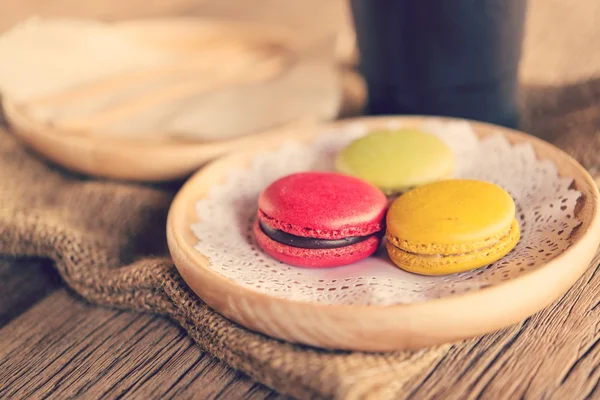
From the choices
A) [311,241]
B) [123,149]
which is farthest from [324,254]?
[123,149]

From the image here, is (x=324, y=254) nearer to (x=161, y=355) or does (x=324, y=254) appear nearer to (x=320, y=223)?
(x=320, y=223)

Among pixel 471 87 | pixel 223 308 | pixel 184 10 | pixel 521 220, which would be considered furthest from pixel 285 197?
pixel 184 10

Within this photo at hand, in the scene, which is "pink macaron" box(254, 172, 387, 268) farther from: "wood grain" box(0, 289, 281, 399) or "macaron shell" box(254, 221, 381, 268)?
"wood grain" box(0, 289, 281, 399)

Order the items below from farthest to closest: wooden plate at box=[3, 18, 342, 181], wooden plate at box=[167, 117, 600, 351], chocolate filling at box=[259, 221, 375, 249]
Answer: wooden plate at box=[3, 18, 342, 181] < chocolate filling at box=[259, 221, 375, 249] < wooden plate at box=[167, 117, 600, 351]

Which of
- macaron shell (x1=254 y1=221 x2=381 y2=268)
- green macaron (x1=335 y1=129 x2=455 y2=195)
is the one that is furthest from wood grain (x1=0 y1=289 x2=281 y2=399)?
green macaron (x1=335 y1=129 x2=455 y2=195)

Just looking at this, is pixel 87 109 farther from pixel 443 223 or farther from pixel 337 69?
pixel 443 223

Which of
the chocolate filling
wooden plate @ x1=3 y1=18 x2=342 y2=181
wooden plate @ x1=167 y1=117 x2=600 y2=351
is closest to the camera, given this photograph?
wooden plate @ x1=167 y1=117 x2=600 y2=351
